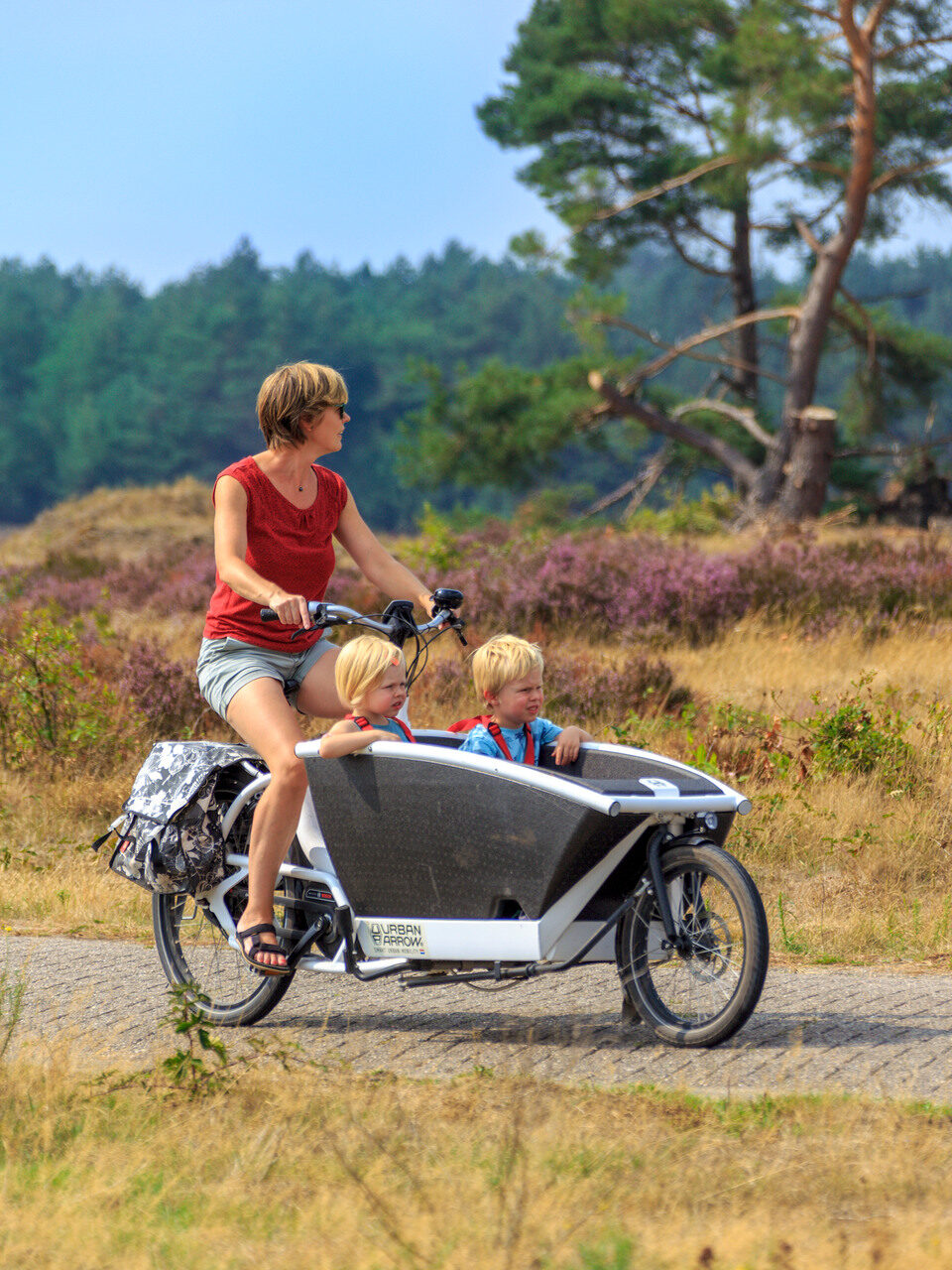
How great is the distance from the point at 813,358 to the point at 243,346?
63876 mm

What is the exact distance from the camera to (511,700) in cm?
462

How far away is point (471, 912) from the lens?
14.6 ft

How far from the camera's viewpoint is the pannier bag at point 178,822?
493 centimetres

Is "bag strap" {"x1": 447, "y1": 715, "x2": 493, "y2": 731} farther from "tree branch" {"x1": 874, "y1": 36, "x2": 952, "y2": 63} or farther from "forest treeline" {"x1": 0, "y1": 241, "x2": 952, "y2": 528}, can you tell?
"forest treeline" {"x1": 0, "y1": 241, "x2": 952, "y2": 528}

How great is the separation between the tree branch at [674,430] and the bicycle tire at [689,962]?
793 inches

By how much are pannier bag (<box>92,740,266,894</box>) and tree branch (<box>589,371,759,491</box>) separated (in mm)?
19814

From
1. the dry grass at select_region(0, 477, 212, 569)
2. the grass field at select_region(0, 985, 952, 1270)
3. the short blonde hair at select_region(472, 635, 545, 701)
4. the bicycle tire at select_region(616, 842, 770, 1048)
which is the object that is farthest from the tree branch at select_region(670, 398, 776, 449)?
the grass field at select_region(0, 985, 952, 1270)

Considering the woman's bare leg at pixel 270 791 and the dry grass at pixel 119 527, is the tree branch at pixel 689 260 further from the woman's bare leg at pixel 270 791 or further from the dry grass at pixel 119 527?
Answer: the woman's bare leg at pixel 270 791

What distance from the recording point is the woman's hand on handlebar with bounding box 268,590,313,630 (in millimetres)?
4418

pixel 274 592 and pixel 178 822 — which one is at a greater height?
pixel 274 592

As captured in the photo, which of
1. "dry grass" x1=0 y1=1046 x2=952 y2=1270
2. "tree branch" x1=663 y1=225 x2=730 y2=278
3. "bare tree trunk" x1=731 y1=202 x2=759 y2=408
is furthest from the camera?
"bare tree trunk" x1=731 y1=202 x2=759 y2=408

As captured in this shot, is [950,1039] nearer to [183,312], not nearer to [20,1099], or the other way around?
[20,1099]

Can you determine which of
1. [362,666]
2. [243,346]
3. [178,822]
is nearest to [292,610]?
[362,666]

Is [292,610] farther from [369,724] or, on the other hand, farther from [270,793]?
[270,793]
